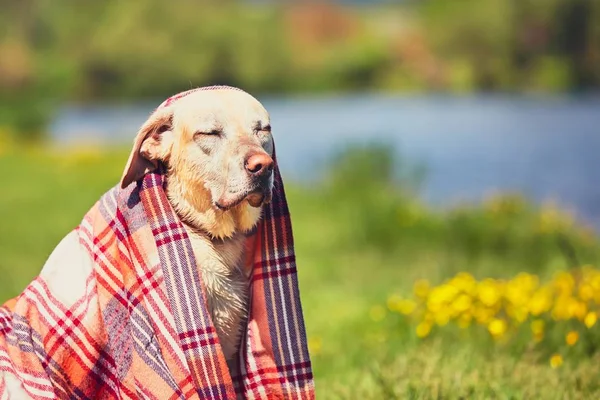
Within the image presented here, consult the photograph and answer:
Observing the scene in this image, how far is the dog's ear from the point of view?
7.84 ft

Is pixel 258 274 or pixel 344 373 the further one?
pixel 344 373

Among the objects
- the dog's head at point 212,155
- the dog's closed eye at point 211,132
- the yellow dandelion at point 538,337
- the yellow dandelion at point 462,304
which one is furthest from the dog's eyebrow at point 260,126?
the yellow dandelion at point 538,337

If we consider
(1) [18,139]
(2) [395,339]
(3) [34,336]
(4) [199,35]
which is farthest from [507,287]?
(4) [199,35]

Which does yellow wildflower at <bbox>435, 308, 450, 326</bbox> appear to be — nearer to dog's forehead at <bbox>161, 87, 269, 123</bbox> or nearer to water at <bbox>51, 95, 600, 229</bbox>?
dog's forehead at <bbox>161, 87, 269, 123</bbox>

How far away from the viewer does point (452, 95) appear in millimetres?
19422

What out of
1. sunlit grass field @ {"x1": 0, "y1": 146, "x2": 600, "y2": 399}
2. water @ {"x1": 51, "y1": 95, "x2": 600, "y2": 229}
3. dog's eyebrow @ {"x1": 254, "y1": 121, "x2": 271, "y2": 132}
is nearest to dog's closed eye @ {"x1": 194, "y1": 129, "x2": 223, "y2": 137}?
dog's eyebrow @ {"x1": 254, "y1": 121, "x2": 271, "y2": 132}

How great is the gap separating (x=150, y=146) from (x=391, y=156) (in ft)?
21.8

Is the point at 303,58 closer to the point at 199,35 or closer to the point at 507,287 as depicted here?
the point at 199,35

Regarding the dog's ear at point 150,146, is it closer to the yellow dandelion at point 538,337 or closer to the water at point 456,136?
the yellow dandelion at point 538,337

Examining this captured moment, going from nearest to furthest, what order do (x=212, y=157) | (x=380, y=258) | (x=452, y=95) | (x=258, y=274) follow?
(x=212, y=157) < (x=258, y=274) < (x=380, y=258) < (x=452, y=95)

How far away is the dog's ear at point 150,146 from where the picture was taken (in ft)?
7.84

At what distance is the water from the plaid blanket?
574 centimetres

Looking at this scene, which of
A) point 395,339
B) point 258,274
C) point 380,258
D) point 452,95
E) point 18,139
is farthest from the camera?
point 452,95

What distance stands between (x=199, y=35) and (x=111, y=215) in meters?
18.7
